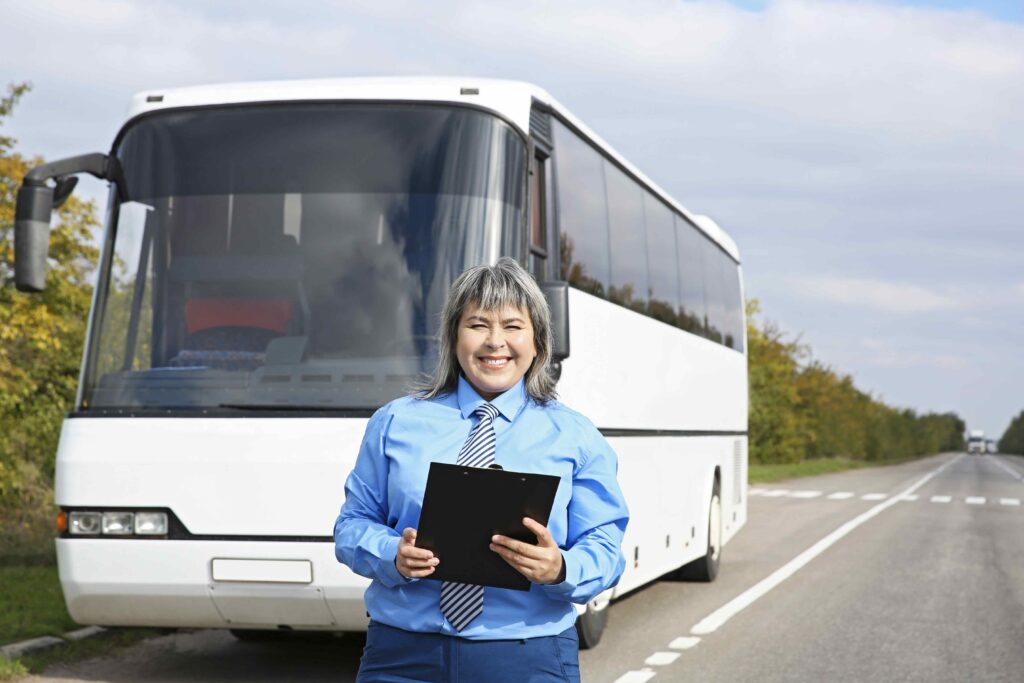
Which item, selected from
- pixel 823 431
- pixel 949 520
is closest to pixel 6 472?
pixel 949 520

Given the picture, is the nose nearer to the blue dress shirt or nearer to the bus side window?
the blue dress shirt

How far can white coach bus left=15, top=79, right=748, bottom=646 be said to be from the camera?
771cm

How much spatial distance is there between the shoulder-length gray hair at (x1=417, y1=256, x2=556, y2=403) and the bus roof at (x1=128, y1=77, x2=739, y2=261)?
4923mm

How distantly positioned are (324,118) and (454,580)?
563 cm

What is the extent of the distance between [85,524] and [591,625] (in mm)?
3610

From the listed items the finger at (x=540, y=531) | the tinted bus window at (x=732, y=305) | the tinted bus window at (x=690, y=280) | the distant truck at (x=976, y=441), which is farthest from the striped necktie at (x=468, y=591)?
the distant truck at (x=976, y=441)

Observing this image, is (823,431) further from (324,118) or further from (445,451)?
(445,451)

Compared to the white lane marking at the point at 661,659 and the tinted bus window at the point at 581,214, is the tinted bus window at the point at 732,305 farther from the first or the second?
the white lane marking at the point at 661,659

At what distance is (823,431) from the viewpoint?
7106 centimetres

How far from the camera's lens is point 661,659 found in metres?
9.75

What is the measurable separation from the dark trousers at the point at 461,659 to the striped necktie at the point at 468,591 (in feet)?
0.18

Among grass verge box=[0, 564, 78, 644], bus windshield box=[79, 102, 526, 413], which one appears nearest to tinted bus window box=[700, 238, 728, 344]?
grass verge box=[0, 564, 78, 644]

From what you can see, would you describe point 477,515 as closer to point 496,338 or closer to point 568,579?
point 568,579

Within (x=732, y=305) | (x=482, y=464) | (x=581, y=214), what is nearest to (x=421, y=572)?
(x=482, y=464)
